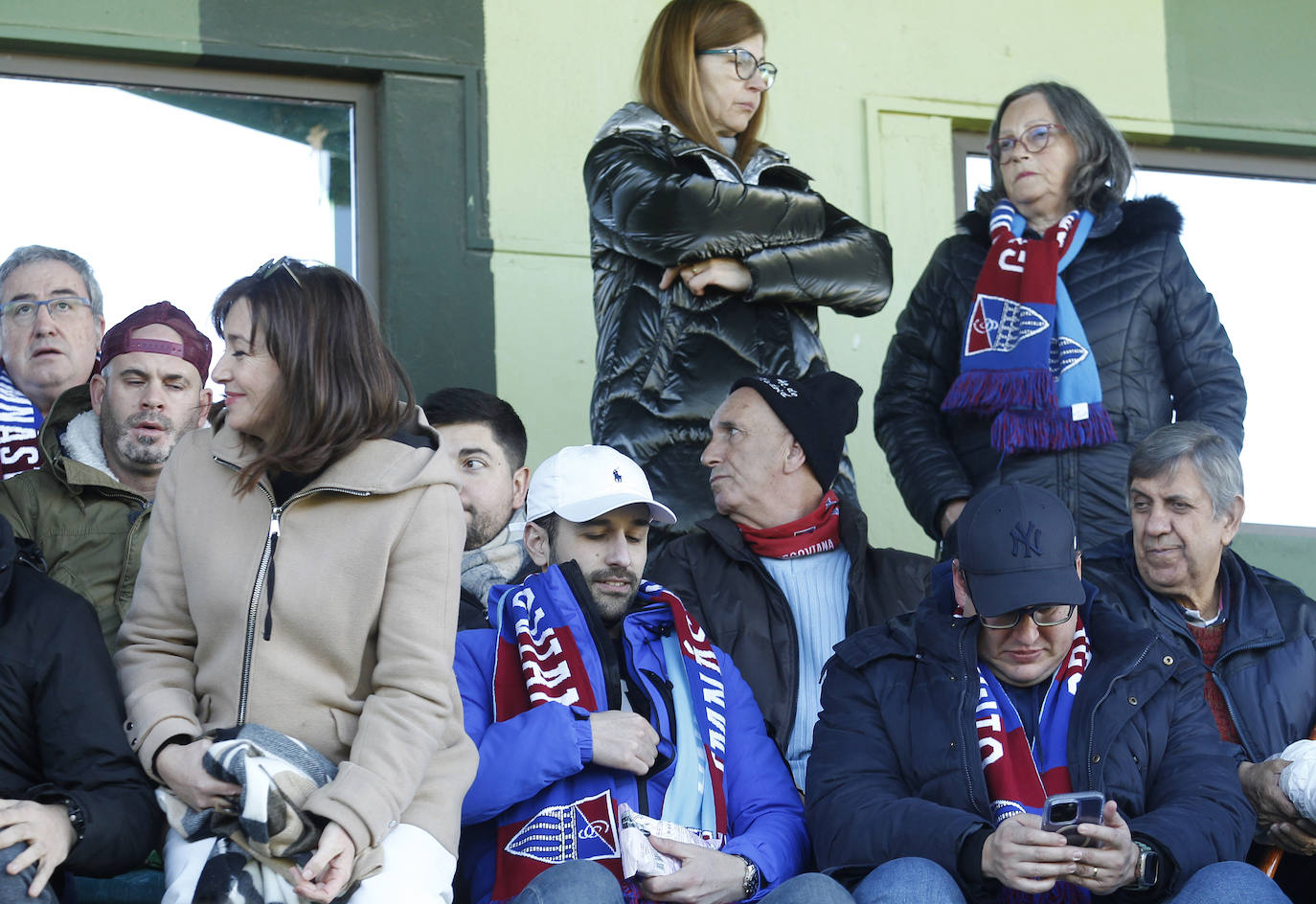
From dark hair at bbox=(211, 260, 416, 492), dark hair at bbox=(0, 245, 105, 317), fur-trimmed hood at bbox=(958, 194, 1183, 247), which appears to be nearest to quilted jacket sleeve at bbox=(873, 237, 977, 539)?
fur-trimmed hood at bbox=(958, 194, 1183, 247)

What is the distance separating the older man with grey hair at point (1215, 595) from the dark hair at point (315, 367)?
164cm

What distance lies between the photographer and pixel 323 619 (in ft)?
8.98

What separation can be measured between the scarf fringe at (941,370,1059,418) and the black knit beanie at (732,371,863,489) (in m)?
0.27

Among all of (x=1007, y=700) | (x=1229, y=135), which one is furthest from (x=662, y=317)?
(x=1229, y=135)

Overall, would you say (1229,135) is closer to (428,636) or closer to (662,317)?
(662,317)

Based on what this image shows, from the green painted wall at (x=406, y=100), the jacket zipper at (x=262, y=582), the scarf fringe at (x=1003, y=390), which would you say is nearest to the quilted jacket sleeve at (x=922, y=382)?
the scarf fringe at (x=1003, y=390)

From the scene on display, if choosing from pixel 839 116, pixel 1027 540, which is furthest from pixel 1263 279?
pixel 1027 540

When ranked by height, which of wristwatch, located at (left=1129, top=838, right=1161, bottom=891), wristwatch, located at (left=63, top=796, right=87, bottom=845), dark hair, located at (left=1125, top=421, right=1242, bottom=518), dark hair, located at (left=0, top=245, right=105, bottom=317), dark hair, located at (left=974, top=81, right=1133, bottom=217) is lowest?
wristwatch, located at (left=1129, top=838, right=1161, bottom=891)

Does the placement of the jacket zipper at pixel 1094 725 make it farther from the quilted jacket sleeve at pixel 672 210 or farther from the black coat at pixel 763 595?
the quilted jacket sleeve at pixel 672 210

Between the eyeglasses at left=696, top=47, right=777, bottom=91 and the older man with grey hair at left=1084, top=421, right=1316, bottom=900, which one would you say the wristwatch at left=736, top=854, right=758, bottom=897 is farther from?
the eyeglasses at left=696, top=47, right=777, bottom=91

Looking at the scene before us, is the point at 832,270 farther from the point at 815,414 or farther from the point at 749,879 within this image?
the point at 749,879

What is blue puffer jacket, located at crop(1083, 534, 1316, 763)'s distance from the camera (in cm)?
357

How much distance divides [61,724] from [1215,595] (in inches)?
90.5

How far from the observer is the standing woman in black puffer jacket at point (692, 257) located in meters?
4.01
